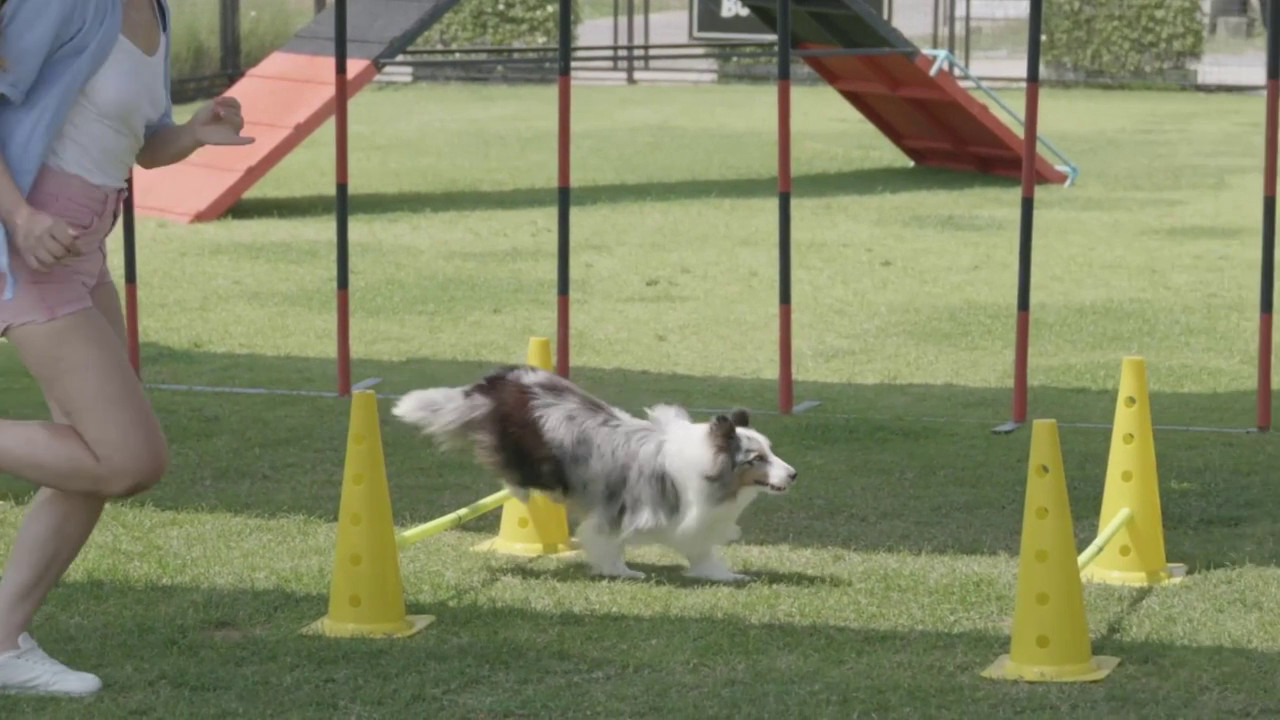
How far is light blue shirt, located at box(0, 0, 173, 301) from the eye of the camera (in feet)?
10.8

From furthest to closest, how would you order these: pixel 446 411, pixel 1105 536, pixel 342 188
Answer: pixel 342 188 < pixel 446 411 < pixel 1105 536

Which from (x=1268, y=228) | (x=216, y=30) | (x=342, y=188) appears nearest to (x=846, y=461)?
(x=1268, y=228)

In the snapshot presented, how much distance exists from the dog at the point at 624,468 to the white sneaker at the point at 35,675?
146cm

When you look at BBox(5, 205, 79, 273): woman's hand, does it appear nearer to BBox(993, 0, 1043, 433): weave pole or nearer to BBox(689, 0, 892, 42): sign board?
BBox(993, 0, 1043, 433): weave pole

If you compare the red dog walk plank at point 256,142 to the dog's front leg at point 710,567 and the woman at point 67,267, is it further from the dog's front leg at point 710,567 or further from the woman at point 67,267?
the woman at point 67,267

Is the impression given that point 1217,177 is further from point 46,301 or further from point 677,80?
point 46,301

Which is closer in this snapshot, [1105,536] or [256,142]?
[1105,536]

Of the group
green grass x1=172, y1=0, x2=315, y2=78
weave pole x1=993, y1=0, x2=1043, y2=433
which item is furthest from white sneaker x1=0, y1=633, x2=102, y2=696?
green grass x1=172, y1=0, x2=315, y2=78

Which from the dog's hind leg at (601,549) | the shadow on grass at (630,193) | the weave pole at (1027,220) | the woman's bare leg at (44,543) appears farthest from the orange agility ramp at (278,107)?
the woman's bare leg at (44,543)

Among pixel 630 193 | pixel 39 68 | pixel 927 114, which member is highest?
pixel 39 68

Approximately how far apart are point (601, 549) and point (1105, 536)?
129 cm

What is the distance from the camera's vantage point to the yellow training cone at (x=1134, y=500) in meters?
4.69

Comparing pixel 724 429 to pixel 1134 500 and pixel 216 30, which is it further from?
pixel 216 30

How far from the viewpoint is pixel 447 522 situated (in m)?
4.78
